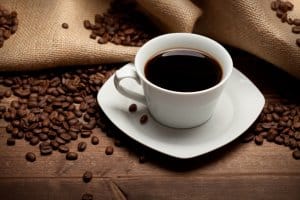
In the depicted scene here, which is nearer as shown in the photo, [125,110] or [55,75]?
[125,110]

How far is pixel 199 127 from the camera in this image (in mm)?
1303

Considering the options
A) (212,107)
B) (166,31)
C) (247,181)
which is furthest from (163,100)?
(166,31)

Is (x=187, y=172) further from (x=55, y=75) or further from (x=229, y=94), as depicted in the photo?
(x=55, y=75)

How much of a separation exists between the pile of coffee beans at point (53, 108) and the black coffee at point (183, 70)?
18 cm

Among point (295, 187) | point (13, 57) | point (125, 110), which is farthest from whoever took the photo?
point (13, 57)

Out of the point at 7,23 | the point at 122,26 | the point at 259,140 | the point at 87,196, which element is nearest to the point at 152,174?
the point at 87,196

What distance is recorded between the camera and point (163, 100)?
1229 millimetres

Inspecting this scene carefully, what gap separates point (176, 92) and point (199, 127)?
15cm

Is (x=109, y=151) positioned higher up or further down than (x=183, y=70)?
further down

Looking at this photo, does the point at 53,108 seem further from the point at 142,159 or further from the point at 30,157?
the point at 142,159

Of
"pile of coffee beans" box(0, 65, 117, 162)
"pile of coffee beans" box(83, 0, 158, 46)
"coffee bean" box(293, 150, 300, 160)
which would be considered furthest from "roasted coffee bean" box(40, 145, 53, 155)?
"coffee bean" box(293, 150, 300, 160)

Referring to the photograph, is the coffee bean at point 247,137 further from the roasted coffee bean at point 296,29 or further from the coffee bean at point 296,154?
the roasted coffee bean at point 296,29

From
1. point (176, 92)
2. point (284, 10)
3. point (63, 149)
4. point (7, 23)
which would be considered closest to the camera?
point (176, 92)

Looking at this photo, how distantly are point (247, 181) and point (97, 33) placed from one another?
55cm
